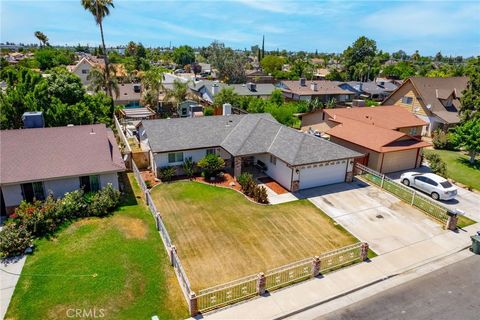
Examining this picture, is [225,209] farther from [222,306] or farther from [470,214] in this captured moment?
[470,214]

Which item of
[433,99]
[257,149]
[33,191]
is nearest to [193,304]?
[33,191]

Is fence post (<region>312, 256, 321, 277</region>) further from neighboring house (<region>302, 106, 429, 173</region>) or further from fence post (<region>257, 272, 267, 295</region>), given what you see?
neighboring house (<region>302, 106, 429, 173</region>)

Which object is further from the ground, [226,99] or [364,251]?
[226,99]

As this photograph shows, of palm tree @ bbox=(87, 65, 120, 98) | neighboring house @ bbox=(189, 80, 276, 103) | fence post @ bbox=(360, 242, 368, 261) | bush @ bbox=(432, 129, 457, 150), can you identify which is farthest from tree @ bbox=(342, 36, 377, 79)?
fence post @ bbox=(360, 242, 368, 261)

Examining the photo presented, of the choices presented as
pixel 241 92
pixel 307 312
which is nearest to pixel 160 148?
pixel 307 312

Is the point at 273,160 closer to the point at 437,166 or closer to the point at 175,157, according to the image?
the point at 175,157

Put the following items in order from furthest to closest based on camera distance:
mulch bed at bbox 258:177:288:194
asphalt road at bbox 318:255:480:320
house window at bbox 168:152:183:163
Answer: house window at bbox 168:152:183:163
mulch bed at bbox 258:177:288:194
asphalt road at bbox 318:255:480:320

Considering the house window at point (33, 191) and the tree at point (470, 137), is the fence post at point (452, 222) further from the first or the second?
the house window at point (33, 191)
